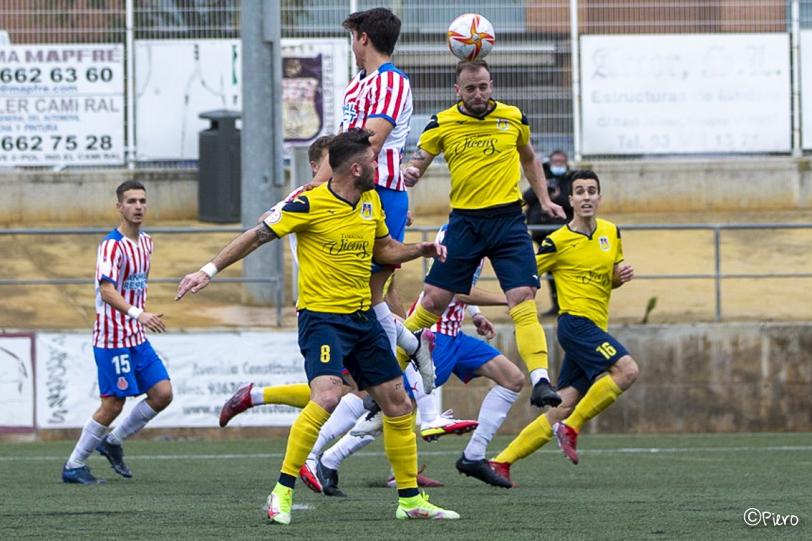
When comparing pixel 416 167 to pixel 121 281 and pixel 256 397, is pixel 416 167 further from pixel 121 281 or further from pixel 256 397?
pixel 121 281

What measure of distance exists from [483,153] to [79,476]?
3.64m

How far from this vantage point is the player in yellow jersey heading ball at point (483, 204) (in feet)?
30.2

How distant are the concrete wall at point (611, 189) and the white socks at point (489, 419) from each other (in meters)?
11.7

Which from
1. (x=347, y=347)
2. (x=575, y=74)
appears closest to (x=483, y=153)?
(x=347, y=347)

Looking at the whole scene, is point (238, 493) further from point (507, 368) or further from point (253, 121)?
point (253, 121)

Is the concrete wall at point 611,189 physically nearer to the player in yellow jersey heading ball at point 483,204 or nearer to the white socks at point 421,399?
the white socks at point 421,399

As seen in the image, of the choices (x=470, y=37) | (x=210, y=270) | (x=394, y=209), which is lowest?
(x=210, y=270)

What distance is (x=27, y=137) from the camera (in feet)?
70.7

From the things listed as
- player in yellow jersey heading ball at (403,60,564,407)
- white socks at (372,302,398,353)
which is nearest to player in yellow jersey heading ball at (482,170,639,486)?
player in yellow jersey heading ball at (403,60,564,407)

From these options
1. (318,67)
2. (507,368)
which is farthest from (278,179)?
(507,368)

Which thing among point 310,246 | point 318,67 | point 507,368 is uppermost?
point 318,67

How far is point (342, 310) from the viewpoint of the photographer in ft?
25.0

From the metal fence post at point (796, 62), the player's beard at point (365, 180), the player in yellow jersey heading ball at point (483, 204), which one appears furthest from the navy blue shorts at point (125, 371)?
the metal fence post at point (796, 62)

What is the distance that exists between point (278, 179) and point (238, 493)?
8347mm
